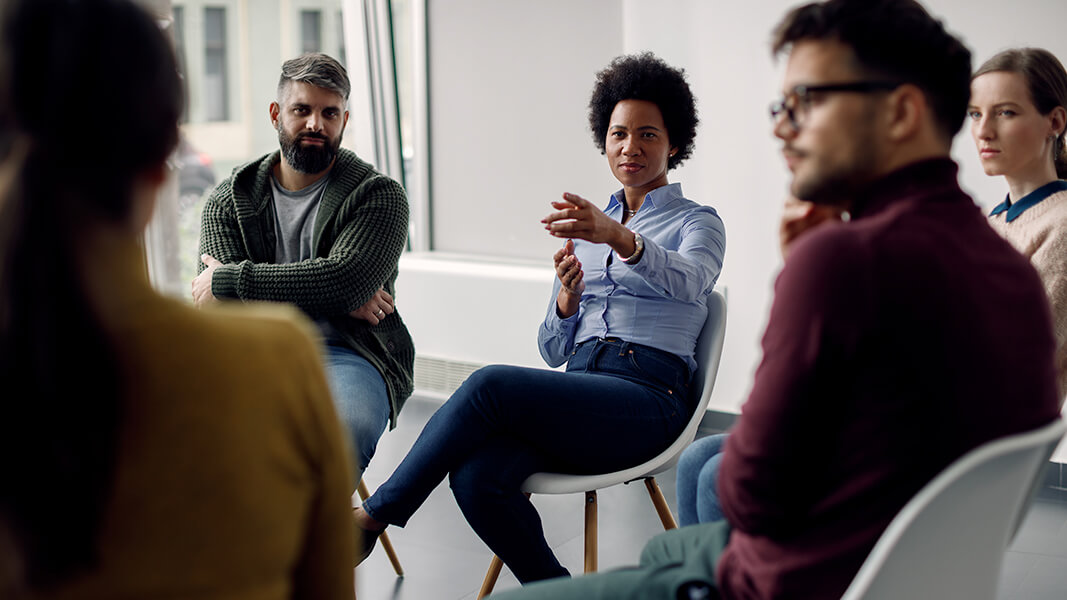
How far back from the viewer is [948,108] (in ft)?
4.00

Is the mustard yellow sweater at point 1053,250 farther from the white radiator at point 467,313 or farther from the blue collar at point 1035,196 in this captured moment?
the white radiator at point 467,313

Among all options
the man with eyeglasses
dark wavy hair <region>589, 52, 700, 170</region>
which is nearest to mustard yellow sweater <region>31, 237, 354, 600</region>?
the man with eyeglasses

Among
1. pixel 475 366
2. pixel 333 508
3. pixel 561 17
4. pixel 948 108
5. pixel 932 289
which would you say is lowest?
pixel 475 366

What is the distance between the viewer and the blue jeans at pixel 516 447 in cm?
204

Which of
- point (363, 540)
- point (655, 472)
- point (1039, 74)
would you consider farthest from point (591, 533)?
point (1039, 74)

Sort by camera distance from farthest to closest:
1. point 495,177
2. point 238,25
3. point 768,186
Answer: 1. point 238,25
2. point 495,177
3. point 768,186

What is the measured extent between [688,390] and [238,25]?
4071 mm

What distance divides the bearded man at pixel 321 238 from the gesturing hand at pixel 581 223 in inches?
23.5

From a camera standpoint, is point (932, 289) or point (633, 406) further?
point (633, 406)

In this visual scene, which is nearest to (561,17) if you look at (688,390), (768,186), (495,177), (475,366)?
(495,177)

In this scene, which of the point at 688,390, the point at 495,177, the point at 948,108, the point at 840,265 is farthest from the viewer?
the point at 495,177

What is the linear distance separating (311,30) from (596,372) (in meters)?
3.97

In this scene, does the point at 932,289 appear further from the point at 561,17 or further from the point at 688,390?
the point at 561,17

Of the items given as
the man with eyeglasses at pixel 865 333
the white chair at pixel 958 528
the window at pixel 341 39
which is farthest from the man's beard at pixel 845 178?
the window at pixel 341 39
